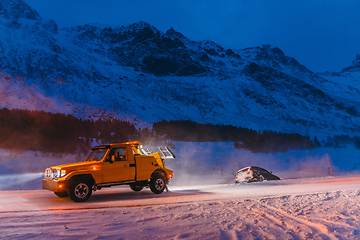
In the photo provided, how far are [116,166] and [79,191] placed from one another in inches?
61.4

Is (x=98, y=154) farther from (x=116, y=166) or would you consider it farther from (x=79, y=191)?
(x=79, y=191)

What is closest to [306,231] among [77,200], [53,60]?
[77,200]

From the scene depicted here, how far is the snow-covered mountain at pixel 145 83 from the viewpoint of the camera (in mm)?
47469

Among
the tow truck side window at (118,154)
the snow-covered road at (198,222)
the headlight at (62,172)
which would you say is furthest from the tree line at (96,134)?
the snow-covered road at (198,222)

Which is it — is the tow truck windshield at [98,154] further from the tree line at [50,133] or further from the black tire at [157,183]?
the tree line at [50,133]

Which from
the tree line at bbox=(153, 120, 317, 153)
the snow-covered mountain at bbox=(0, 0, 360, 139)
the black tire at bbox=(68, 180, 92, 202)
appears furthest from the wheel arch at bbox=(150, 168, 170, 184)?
the snow-covered mountain at bbox=(0, 0, 360, 139)

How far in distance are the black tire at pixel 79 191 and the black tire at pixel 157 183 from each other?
2.71m

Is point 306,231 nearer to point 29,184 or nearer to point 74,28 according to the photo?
point 29,184

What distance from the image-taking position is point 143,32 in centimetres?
9638

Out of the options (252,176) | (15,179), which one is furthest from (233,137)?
(15,179)

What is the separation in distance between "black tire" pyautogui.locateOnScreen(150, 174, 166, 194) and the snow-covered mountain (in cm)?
3236

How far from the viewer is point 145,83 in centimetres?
6391

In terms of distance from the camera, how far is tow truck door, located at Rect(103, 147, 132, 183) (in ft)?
33.3

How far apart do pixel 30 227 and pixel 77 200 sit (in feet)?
11.9
